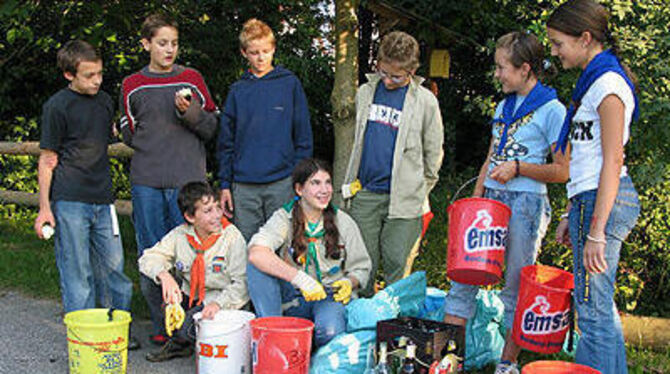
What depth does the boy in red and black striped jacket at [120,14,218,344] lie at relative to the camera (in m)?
4.30

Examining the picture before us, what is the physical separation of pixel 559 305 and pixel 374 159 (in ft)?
4.93

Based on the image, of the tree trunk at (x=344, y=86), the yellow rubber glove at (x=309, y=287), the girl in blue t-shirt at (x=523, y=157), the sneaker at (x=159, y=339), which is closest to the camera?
the girl in blue t-shirt at (x=523, y=157)

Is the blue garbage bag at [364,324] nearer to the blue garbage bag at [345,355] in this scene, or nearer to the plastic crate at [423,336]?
the blue garbage bag at [345,355]

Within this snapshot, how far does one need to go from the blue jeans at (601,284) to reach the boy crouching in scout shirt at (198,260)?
72.0 inches

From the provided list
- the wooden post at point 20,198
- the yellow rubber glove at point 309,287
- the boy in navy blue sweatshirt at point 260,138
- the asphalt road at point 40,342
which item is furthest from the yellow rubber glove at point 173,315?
the wooden post at point 20,198

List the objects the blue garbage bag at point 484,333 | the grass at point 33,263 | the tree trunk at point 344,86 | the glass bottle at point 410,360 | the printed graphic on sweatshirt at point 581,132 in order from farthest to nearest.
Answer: the tree trunk at point 344,86 → the grass at point 33,263 → the blue garbage bag at point 484,333 → the glass bottle at point 410,360 → the printed graphic on sweatshirt at point 581,132

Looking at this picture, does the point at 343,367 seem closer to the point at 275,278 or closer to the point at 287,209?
the point at 275,278

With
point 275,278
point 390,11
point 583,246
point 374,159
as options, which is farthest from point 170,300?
point 390,11

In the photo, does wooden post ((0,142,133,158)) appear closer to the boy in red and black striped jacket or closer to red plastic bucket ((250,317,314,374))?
the boy in red and black striped jacket

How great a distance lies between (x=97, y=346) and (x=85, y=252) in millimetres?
852

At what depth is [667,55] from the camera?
473cm

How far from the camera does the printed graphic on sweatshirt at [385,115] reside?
4.22 metres

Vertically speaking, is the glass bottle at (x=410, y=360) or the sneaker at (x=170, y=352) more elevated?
the glass bottle at (x=410, y=360)

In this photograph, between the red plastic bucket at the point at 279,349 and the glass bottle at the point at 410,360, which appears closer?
the glass bottle at the point at 410,360
